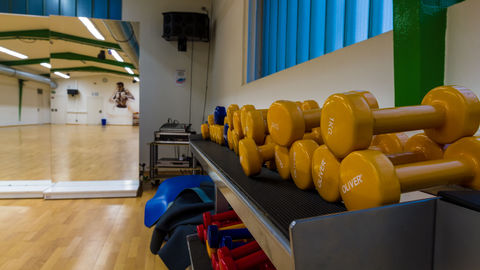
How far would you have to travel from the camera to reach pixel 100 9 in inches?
171

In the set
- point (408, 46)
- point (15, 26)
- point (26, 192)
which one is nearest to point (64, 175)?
point (26, 192)

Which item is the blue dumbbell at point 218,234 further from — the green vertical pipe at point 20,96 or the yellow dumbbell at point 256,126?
the green vertical pipe at point 20,96

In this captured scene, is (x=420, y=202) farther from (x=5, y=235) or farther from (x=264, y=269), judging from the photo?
(x=5, y=235)

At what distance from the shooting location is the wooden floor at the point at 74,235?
6.75 ft

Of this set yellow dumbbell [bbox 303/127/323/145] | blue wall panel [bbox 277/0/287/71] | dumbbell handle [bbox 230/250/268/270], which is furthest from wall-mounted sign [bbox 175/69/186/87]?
yellow dumbbell [bbox 303/127/323/145]

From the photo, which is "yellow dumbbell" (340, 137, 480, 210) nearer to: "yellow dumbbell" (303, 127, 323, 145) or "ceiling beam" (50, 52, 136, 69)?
"yellow dumbbell" (303, 127, 323, 145)

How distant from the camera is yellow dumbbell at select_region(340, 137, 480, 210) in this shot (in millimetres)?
407

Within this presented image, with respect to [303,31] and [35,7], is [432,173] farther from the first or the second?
[35,7]

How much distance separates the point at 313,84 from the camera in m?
→ 1.40

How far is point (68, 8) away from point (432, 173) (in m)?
5.16

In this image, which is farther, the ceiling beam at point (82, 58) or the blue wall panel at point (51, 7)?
the blue wall panel at point (51, 7)

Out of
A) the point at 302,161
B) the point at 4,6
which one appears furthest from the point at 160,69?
the point at 302,161

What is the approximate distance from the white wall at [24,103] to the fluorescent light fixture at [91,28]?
1054 cm

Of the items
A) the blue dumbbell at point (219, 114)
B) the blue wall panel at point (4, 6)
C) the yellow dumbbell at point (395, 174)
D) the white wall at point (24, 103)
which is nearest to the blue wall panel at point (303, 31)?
the blue dumbbell at point (219, 114)
